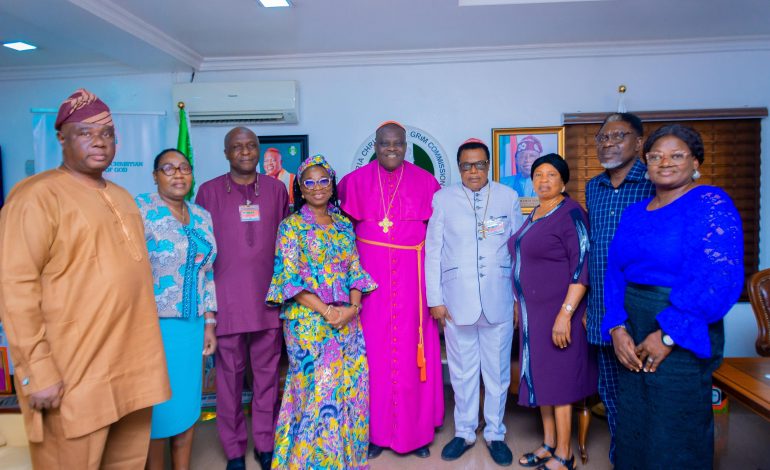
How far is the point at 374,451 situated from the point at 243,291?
4.16 ft

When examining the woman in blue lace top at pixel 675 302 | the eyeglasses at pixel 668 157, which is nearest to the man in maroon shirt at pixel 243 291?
the woman in blue lace top at pixel 675 302

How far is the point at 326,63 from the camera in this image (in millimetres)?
4586

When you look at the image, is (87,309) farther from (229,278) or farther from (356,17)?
(356,17)

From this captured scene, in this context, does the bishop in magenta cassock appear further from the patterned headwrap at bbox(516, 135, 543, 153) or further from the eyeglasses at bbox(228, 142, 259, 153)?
the patterned headwrap at bbox(516, 135, 543, 153)

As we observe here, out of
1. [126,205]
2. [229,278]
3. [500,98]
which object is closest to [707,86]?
[500,98]

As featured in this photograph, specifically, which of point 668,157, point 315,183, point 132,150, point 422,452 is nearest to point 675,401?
point 668,157

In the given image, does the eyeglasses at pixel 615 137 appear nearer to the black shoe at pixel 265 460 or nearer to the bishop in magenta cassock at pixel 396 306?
the bishop in magenta cassock at pixel 396 306

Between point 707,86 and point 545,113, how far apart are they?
142 cm

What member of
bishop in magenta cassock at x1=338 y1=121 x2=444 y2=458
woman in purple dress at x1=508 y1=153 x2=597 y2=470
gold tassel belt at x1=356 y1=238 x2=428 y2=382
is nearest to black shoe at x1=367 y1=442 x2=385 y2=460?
bishop in magenta cassock at x1=338 y1=121 x2=444 y2=458

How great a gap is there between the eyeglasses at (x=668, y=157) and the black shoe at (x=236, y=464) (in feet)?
8.81

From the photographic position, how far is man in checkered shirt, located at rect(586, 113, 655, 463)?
8.21ft

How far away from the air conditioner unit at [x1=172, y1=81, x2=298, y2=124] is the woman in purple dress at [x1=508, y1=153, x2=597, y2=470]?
2578 mm

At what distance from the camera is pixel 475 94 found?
4551 mm

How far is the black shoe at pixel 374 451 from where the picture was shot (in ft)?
9.95
